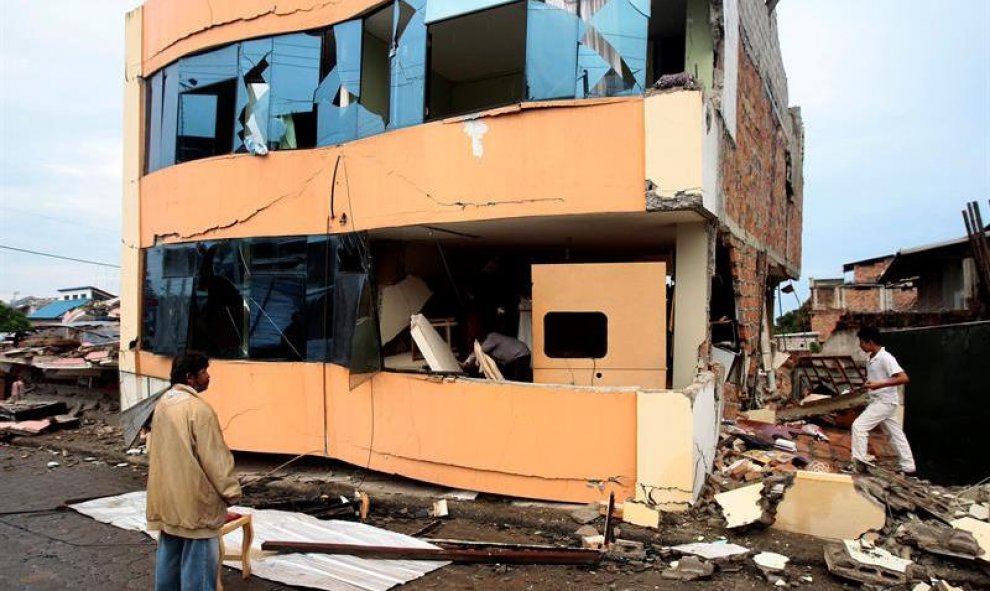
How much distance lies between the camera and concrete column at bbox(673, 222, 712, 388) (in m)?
6.77

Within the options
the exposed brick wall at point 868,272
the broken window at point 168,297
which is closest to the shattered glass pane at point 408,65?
the broken window at point 168,297

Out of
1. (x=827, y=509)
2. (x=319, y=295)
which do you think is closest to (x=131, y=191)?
(x=319, y=295)

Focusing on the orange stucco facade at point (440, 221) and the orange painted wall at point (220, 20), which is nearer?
the orange stucco facade at point (440, 221)

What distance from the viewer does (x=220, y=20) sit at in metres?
9.22

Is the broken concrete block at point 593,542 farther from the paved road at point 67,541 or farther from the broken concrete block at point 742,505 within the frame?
the paved road at point 67,541

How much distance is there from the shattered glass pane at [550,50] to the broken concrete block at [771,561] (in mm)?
4566

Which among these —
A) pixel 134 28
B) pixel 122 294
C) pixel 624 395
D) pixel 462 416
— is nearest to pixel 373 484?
pixel 462 416

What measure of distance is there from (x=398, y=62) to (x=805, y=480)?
6.24 m

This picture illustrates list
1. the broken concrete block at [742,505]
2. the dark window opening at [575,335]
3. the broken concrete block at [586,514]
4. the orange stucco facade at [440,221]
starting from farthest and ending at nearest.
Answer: the dark window opening at [575,335]
the orange stucco facade at [440,221]
the broken concrete block at [586,514]
the broken concrete block at [742,505]

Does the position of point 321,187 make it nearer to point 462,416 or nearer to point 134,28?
point 462,416

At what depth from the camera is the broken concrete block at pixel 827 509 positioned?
5.34 metres

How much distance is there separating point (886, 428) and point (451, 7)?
6743 millimetres

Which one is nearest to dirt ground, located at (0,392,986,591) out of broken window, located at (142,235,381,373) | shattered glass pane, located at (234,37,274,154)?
broken window, located at (142,235,381,373)

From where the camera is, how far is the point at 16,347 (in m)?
17.8
